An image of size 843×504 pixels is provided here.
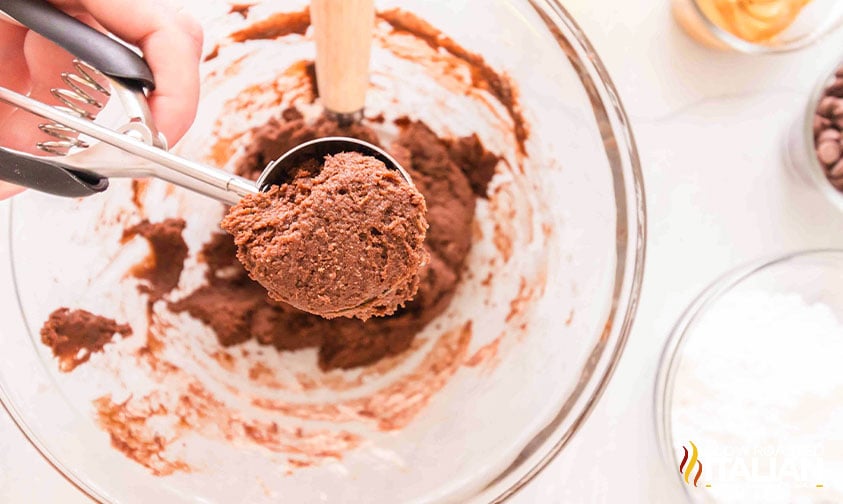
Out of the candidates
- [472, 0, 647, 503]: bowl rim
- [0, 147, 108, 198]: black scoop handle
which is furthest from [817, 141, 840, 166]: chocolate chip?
[0, 147, 108, 198]: black scoop handle

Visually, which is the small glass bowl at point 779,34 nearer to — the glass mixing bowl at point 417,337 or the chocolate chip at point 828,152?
the chocolate chip at point 828,152

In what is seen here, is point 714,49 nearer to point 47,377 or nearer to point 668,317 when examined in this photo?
point 668,317

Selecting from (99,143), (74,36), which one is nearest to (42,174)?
(99,143)

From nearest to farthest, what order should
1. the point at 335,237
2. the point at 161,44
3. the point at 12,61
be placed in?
1. the point at 335,237
2. the point at 161,44
3. the point at 12,61

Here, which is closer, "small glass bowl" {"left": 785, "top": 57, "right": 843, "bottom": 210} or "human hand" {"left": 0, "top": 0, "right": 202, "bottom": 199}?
"human hand" {"left": 0, "top": 0, "right": 202, "bottom": 199}

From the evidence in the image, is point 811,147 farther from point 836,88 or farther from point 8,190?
point 8,190

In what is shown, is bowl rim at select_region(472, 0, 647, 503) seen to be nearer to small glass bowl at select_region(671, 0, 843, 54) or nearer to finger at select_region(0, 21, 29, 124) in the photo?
small glass bowl at select_region(671, 0, 843, 54)
